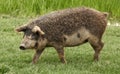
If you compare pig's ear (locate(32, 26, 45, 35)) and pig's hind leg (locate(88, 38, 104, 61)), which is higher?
pig's ear (locate(32, 26, 45, 35))

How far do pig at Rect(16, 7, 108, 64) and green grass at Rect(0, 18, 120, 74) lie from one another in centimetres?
26

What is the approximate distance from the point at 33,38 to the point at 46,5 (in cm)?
621

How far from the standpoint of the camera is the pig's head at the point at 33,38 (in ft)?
21.5

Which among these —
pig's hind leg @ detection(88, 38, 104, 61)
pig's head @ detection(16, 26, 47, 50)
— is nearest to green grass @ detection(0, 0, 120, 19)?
pig's hind leg @ detection(88, 38, 104, 61)

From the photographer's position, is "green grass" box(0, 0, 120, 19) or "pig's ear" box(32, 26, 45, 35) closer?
"pig's ear" box(32, 26, 45, 35)

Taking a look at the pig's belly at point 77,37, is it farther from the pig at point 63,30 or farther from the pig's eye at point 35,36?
the pig's eye at point 35,36

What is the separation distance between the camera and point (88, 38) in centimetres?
705

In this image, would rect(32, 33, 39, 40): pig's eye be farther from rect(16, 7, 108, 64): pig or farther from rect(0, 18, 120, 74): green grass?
rect(0, 18, 120, 74): green grass

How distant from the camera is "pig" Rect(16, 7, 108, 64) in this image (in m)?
6.70

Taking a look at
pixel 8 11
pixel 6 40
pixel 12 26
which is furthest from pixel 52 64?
pixel 8 11

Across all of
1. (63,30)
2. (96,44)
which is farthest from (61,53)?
(96,44)

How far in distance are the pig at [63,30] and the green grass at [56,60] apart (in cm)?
26

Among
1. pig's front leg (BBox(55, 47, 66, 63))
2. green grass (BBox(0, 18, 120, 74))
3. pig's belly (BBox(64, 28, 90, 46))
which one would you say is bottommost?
green grass (BBox(0, 18, 120, 74))

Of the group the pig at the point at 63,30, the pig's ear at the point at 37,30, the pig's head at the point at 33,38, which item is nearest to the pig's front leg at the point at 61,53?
the pig at the point at 63,30
